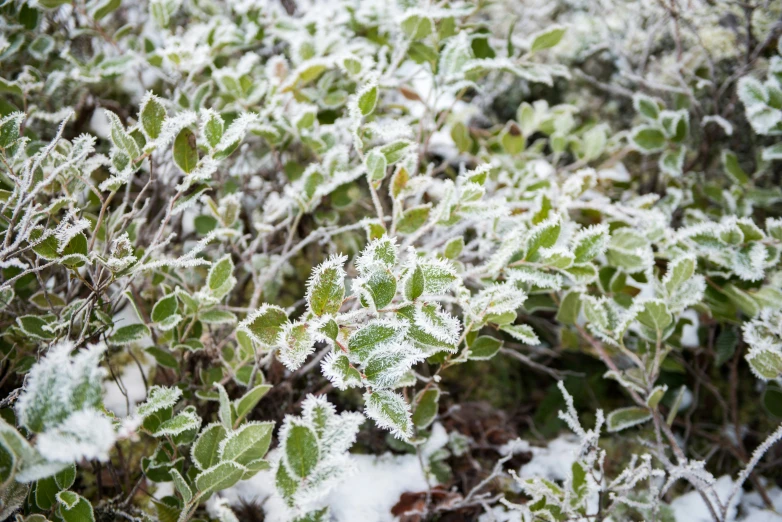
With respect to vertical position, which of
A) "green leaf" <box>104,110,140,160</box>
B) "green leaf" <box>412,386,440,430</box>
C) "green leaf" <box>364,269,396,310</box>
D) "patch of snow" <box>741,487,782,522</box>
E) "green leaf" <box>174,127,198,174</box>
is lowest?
"patch of snow" <box>741,487,782,522</box>

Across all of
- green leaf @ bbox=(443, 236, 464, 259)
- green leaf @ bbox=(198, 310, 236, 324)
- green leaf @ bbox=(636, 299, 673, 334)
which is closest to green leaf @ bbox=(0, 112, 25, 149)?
green leaf @ bbox=(198, 310, 236, 324)

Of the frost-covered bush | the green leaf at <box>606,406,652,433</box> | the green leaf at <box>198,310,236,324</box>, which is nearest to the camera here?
the frost-covered bush

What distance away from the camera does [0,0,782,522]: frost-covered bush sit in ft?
2.12

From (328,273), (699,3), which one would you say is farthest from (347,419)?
(699,3)

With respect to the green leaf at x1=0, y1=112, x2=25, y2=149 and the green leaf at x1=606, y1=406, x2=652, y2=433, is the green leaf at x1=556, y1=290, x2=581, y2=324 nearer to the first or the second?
the green leaf at x1=606, y1=406, x2=652, y2=433

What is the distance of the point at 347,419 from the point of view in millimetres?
573

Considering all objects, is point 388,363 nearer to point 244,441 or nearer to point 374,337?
point 374,337

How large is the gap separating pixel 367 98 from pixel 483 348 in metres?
0.49

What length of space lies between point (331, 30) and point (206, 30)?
32cm

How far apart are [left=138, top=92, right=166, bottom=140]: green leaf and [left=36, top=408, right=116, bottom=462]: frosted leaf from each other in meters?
0.47

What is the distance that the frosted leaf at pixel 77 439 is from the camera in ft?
1.39

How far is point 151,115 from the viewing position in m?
0.74

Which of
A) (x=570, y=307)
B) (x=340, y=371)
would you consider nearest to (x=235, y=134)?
(x=340, y=371)

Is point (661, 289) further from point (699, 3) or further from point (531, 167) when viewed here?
point (699, 3)
